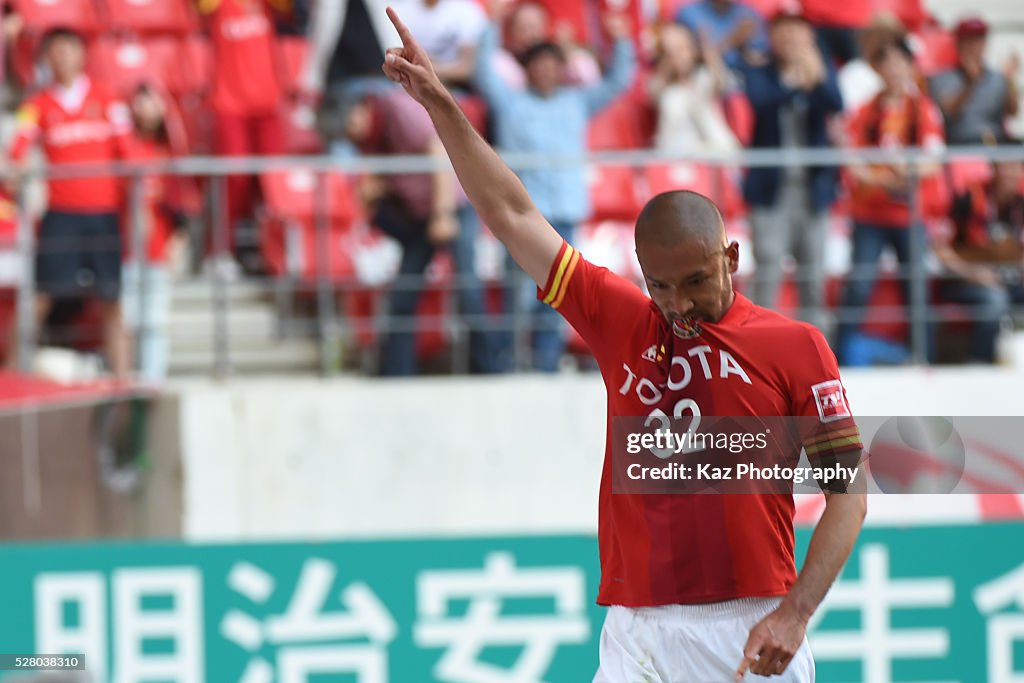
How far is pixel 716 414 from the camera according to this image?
3807 millimetres

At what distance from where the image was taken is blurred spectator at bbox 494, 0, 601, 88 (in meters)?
9.51

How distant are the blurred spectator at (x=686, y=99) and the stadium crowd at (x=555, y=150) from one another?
0.05 ft

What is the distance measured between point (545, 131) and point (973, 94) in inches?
113

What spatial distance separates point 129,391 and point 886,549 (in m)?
4.05

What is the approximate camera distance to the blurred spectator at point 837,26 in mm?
10375

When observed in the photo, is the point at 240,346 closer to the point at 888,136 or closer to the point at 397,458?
the point at 397,458

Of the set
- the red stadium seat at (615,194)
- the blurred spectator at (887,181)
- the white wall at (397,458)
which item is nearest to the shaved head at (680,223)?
the white wall at (397,458)

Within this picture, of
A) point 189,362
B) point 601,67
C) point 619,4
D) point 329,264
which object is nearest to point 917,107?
point 601,67

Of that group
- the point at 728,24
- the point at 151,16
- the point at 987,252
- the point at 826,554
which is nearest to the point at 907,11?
the point at 728,24

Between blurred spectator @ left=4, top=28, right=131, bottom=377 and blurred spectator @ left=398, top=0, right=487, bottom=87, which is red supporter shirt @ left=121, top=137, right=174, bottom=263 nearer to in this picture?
blurred spectator @ left=4, top=28, right=131, bottom=377

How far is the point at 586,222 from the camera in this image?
934 cm

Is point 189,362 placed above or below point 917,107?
below

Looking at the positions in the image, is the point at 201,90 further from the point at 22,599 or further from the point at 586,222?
the point at 22,599

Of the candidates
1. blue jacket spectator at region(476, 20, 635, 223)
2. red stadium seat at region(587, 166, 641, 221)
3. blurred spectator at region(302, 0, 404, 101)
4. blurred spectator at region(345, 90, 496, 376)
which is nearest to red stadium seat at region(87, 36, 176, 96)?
blurred spectator at region(302, 0, 404, 101)
